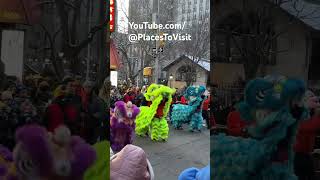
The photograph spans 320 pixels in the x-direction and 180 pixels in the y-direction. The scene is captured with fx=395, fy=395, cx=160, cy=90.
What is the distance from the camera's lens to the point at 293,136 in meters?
1.92

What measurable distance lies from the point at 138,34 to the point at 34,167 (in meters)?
17.0

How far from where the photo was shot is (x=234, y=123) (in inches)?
74.5

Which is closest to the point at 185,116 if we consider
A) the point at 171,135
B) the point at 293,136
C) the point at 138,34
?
the point at 171,135

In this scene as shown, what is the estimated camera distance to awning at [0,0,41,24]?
164 cm

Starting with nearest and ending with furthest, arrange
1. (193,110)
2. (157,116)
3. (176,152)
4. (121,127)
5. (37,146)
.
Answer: (37,146), (121,127), (176,152), (157,116), (193,110)

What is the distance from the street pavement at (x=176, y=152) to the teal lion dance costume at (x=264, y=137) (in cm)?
448

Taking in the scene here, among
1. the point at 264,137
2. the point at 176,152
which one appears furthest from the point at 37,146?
the point at 176,152

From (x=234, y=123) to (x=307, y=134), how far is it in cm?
38

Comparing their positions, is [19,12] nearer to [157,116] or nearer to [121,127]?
[121,127]

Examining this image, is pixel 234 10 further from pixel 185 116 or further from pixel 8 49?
pixel 185 116

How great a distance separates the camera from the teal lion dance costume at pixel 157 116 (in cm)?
956

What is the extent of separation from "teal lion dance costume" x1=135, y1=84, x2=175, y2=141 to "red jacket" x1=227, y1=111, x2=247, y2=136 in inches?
299

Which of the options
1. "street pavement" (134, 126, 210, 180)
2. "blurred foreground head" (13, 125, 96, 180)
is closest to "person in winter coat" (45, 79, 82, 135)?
"blurred foreground head" (13, 125, 96, 180)

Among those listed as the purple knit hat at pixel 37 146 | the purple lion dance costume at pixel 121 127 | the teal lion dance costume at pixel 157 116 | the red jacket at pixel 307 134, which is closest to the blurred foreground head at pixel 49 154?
the purple knit hat at pixel 37 146
